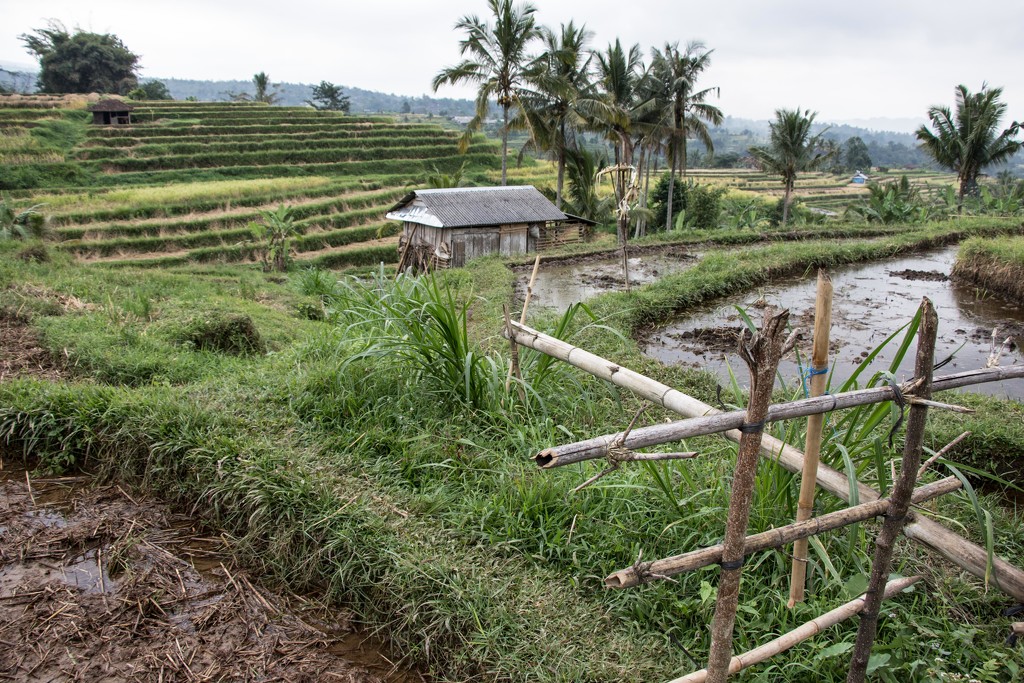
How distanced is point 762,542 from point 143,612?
2670 mm

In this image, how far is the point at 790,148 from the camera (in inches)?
880

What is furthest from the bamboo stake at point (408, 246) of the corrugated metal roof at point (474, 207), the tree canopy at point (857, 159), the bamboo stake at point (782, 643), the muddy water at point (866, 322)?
the tree canopy at point (857, 159)

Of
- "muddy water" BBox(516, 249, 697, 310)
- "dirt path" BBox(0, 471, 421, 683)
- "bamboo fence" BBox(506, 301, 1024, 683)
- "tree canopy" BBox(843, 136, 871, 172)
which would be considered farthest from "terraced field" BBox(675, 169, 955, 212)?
"dirt path" BBox(0, 471, 421, 683)

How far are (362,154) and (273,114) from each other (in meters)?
7.37

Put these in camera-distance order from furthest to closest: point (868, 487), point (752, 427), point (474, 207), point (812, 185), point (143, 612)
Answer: point (812, 185)
point (474, 207)
point (143, 612)
point (868, 487)
point (752, 427)

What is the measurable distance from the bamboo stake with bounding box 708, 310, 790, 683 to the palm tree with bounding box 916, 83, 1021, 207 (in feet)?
67.8

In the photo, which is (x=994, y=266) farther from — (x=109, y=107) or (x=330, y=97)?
(x=330, y=97)

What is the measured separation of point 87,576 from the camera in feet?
10.6

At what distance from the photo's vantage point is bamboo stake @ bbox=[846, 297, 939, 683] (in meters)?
2.01

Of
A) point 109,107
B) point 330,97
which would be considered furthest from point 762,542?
point 330,97

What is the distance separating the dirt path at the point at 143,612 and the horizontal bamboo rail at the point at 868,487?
155cm

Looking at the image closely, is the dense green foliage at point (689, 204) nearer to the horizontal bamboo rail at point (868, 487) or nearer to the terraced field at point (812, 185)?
the terraced field at point (812, 185)

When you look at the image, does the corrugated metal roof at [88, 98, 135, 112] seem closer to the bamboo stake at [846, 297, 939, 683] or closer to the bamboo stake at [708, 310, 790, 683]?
the bamboo stake at [708, 310, 790, 683]

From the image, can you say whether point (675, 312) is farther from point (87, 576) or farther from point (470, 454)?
point (87, 576)
